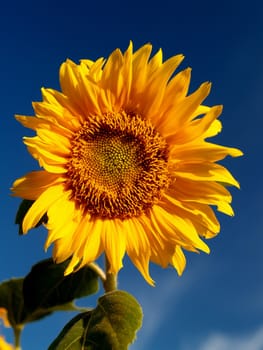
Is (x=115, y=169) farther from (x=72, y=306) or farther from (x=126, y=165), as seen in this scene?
(x=72, y=306)

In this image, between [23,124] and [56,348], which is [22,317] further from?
[23,124]

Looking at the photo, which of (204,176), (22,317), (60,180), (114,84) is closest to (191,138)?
(204,176)

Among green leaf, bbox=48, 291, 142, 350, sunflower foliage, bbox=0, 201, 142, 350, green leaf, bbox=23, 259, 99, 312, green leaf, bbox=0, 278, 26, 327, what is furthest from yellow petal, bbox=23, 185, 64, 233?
green leaf, bbox=0, 278, 26, 327

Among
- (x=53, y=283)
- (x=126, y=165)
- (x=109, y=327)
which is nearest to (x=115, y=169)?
(x=126, y=165)

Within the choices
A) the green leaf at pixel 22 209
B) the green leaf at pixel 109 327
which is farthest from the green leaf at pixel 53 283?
the green leaf at pixel 109 327

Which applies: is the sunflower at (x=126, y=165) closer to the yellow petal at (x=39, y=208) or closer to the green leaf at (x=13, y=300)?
the yellow petal at (x=39, y=208)

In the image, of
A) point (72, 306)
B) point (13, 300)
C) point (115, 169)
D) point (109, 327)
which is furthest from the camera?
point (13, 300)
